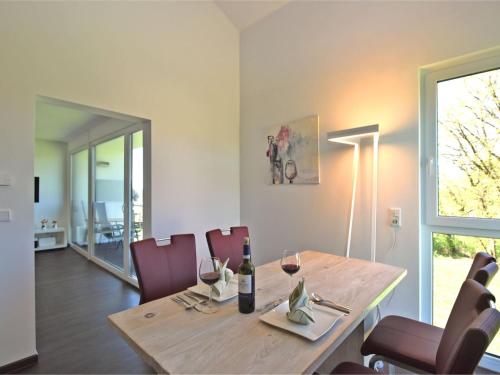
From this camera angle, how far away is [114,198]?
401 cm

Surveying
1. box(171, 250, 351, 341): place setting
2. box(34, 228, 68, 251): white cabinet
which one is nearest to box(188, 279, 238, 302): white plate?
box(171, 250, 351, 341): place setting

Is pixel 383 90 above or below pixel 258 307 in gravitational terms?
above

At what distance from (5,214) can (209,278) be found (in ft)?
5.63

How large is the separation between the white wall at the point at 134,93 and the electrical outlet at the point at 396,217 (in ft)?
6.25

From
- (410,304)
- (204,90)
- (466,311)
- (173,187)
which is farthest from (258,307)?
→ (204,90)

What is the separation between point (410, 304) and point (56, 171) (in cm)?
702

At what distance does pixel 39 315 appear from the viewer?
107 inches

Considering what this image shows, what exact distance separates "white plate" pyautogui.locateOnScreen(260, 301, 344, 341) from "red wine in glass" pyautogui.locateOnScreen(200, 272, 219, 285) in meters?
0.28

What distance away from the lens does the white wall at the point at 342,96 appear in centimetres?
201

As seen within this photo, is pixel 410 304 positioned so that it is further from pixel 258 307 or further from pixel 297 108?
pixel 297 108

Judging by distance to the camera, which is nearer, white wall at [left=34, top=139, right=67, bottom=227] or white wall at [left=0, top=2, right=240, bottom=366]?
white wall at [left=0, top=2, right=240, bottom=366]

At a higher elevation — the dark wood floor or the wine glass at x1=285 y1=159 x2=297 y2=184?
the wine glass at x1=285 y1=159 x2=297 y2=184

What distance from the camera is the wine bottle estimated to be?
109cm

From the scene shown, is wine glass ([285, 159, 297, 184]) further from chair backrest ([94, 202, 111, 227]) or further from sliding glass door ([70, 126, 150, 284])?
chair backrest ([94, 202, 111, 227])
